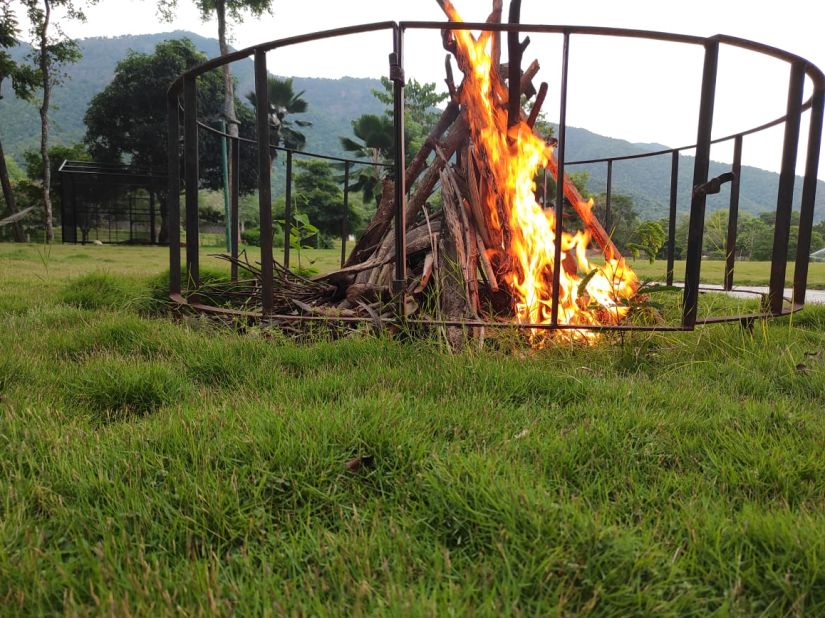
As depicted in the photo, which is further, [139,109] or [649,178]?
[649,178]

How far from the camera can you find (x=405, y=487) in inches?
54.0

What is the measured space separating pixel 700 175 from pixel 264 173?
7.41 feet

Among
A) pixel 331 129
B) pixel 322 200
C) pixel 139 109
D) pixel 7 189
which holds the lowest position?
pixel 7 189

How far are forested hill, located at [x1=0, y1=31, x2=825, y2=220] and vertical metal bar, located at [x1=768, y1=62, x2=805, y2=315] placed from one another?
36.7ft

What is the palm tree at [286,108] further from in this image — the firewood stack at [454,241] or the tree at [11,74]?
the firewood stack at [454,241]

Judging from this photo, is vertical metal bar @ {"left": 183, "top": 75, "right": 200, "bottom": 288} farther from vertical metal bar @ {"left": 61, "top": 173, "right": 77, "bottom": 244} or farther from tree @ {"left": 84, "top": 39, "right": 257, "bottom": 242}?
tree @ {"left": 84, "top": 39, "right": 257, "bottom": 242}

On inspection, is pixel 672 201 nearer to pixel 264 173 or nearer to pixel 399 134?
pixel 399 134

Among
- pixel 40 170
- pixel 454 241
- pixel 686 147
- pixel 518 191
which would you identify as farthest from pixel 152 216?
pixel 686 147

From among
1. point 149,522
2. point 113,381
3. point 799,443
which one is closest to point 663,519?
point 799,443

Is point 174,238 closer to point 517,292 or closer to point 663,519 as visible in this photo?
point 517,292

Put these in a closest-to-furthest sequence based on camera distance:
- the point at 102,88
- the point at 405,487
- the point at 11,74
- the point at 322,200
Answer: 1. the point at 405,487
2. the point at 11,74
3. the point at 322,200
4. the point at 102,88

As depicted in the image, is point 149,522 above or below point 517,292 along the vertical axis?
below

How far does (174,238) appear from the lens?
332 cm

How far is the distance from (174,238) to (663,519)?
3147 millimetres
